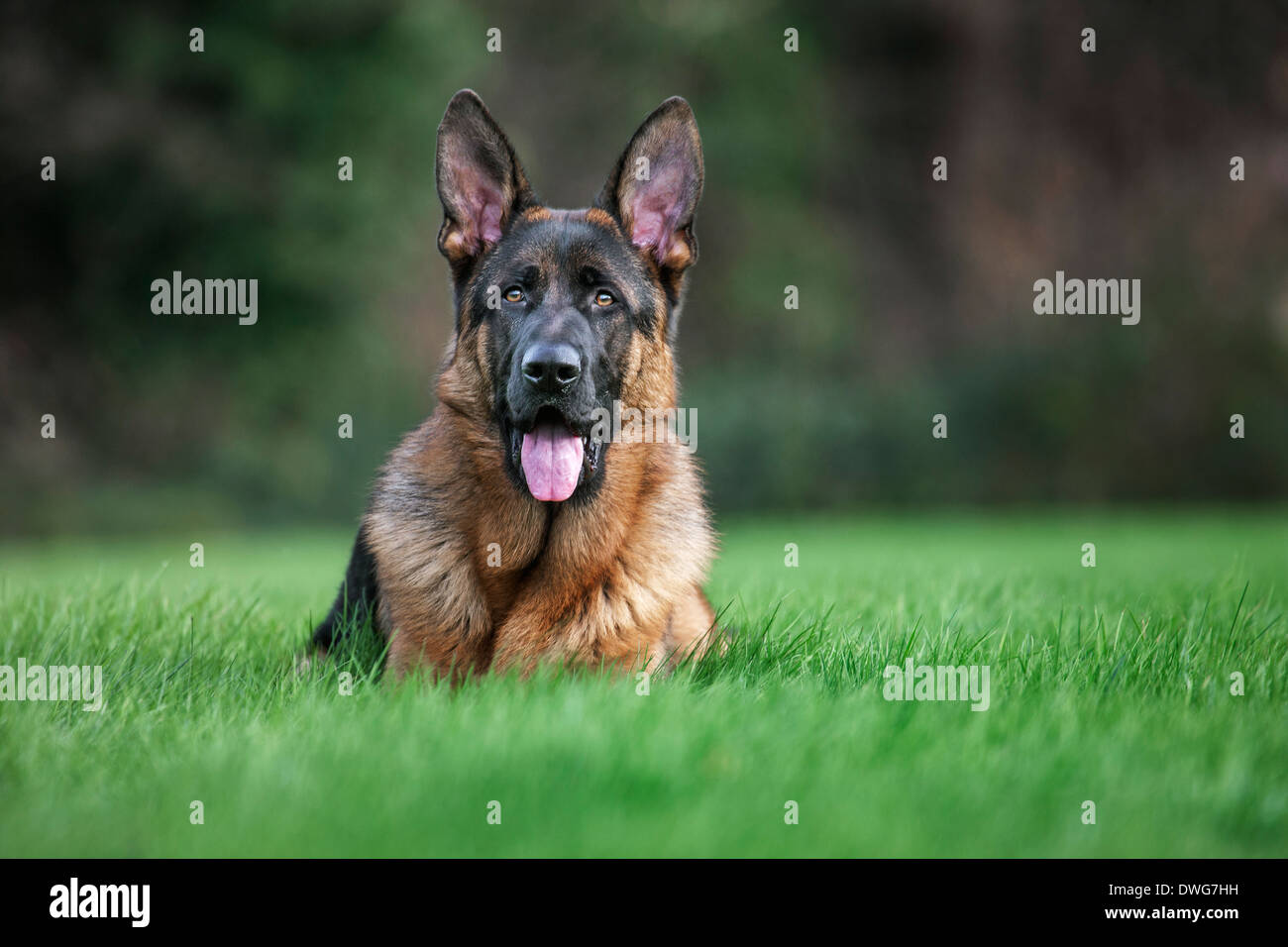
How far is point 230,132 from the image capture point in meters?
16.0

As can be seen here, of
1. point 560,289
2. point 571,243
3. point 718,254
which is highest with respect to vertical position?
point 718,254

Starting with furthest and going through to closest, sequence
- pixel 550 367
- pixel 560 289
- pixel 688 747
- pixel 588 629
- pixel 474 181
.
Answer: pixel 474 181
pixel 560 289
pixel 588 629
pixel 550 367
pixel 688 747

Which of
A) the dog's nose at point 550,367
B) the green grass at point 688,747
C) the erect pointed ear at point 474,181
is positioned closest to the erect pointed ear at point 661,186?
the erect pointed ear at point 474,181

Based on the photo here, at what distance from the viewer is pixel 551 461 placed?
4.26 meters

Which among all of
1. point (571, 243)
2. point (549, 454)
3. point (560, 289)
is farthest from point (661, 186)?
point (549, 454)

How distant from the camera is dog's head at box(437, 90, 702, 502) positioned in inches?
167

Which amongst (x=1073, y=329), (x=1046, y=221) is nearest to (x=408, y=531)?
(x=1073, y=329)

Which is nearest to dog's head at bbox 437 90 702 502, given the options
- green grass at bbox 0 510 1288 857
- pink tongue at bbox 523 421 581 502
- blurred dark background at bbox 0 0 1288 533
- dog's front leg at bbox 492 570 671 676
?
pink tongue at bbox 523 421 581 502

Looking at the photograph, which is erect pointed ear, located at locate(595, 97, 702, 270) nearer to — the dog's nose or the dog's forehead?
the dog's forehead

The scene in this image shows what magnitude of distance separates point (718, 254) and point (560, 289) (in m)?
19.7

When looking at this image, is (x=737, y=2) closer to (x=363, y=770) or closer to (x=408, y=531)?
(x=408, y=531)

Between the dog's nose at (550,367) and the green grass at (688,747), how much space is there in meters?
1.16

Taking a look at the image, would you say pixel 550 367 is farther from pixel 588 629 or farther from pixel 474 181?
pixel 474 181

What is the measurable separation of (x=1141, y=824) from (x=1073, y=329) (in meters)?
15.9
